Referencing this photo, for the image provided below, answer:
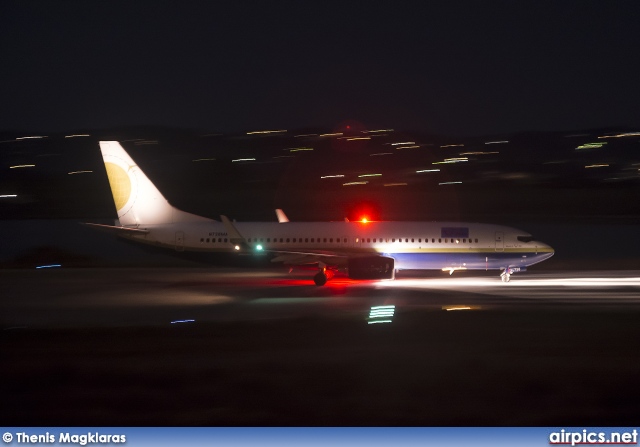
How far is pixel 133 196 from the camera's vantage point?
118 feet

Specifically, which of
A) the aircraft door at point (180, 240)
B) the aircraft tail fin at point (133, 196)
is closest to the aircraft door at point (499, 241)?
the aircraft tail fin at point (133, 196)

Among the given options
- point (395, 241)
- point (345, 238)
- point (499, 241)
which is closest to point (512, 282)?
point (499, 241)

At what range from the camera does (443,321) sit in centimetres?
1942

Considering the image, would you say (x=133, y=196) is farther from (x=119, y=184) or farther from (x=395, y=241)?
(x=395, y=241)

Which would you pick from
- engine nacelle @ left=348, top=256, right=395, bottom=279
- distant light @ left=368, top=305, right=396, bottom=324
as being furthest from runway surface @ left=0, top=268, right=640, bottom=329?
engine nacelle @ left=348, top=256, right=395, bottom=279

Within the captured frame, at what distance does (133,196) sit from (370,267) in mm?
12120

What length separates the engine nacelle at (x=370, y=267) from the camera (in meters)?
32.5

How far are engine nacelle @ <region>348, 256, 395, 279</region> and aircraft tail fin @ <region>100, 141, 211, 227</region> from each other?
8.26 meters

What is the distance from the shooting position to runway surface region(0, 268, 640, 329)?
2194 centimetres

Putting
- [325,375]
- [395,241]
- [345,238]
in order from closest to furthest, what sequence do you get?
[325,375], [395,241], [345,238]

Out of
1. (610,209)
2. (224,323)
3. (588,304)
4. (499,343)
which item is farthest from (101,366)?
(610,209)

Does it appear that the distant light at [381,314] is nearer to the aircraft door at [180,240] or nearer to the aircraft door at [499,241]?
the aircraft door at [499,241]

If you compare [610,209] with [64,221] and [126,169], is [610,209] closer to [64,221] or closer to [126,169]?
[64,221]

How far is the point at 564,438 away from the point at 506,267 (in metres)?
28.5
